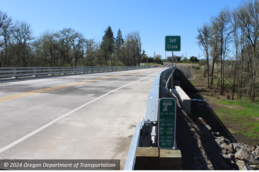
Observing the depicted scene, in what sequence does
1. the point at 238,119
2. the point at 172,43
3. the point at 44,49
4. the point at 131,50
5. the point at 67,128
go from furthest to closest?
1. the point at 131,50
2. the point at 44,49
3. the point at 238,119
4. the point at 172,43
5. the point at 67,128

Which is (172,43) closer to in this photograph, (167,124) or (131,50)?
(167,124)

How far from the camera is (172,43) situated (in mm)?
10969

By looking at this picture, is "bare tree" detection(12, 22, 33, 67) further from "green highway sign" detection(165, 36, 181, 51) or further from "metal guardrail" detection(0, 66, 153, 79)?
"green highway sign" detection(165, 36, 181, 51)

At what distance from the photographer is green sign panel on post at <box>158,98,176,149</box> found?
4.07 metres

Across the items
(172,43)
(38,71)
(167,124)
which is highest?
(172,43)

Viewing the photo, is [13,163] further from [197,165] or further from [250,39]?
[250,39]

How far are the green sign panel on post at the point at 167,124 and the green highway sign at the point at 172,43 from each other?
7.16 m

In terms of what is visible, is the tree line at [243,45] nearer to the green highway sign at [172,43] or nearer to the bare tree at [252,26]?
the bare tree at [252,26]

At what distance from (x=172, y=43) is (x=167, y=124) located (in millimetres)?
7535

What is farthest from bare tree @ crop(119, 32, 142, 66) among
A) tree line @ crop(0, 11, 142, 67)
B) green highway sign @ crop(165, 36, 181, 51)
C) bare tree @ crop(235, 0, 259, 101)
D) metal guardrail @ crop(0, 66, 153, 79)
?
green highway sign @ crop(165, 36, 181, 51)

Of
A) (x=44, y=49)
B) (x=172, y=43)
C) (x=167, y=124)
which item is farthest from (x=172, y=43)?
(x=44, y=49)

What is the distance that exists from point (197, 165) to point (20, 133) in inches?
207

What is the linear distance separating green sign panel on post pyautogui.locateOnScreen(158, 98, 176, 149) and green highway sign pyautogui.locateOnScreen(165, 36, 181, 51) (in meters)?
7.16

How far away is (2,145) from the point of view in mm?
5043
